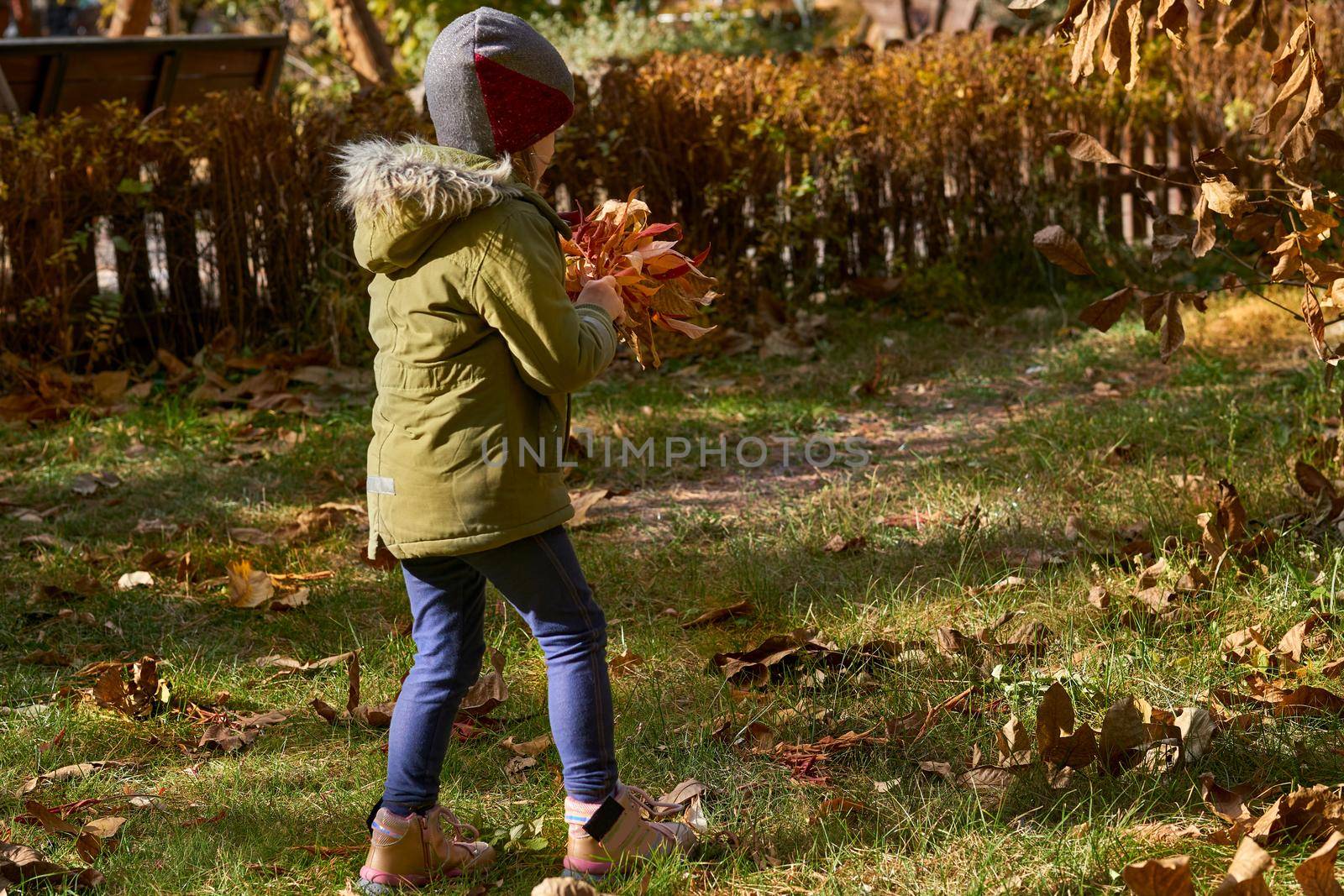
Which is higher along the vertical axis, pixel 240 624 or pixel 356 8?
pixel 356 8

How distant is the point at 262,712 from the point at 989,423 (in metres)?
3.13

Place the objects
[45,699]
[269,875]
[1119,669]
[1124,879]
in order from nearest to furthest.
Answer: [1124,879] < [269,875] < [1119,669] < [45,699]

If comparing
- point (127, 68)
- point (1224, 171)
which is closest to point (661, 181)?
point (127, 68)

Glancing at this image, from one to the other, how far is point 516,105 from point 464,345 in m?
0.41

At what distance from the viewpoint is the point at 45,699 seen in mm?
3186

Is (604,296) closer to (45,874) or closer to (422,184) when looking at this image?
(422,184)

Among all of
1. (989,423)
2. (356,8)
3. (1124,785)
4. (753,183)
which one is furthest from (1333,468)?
(356,8)

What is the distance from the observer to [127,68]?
288 inches

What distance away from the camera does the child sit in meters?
2.11

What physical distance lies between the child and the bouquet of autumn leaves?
0.14 meters

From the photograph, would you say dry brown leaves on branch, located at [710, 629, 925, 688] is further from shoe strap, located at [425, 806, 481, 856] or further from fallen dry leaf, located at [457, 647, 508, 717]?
shoe strap, located at [425, 806, 481, 856]

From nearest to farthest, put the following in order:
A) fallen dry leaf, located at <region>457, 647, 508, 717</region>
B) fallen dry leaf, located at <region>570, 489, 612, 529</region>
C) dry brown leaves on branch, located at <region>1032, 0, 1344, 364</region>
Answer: dry brown leaves on branch, located at <region>1032, 0, 1344, 364</region> < fallen dry leaf, located at <region>457, 647, 508, 717</region> < fallen dry leaf, located at <region>570, 489, 612, 529</region>

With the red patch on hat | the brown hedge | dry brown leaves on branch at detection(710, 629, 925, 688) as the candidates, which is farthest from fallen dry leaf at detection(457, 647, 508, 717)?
the brown hedge

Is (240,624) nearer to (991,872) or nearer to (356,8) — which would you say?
(991,872)
